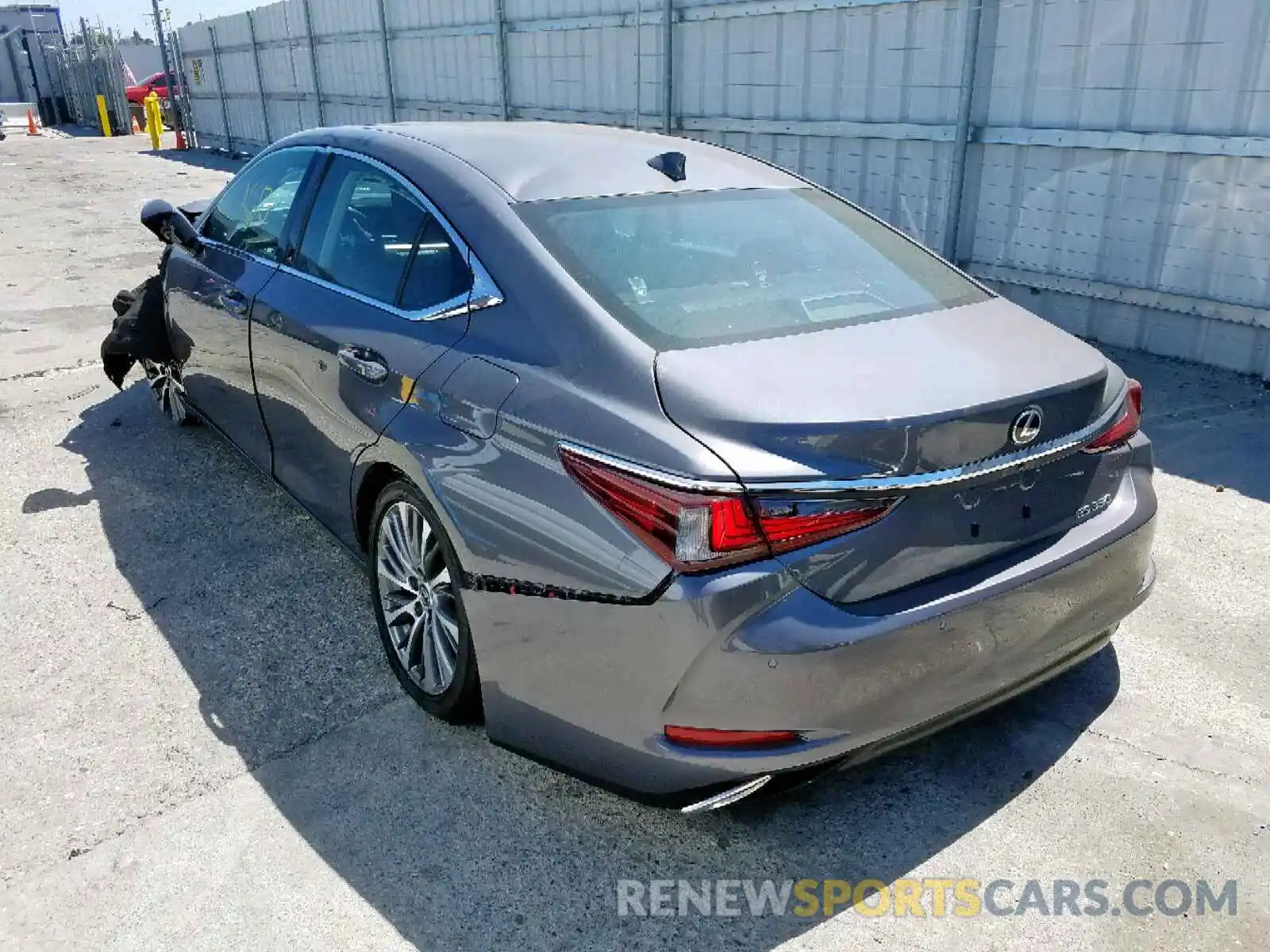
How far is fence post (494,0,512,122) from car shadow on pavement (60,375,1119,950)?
1017 centimetres

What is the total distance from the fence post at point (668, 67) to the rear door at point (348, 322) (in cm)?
653

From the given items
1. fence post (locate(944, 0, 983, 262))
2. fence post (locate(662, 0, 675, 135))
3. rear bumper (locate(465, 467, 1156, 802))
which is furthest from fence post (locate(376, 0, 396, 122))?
rear bumper (locate(465, 467, 1156, 802))

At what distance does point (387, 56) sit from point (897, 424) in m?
A: 15.4

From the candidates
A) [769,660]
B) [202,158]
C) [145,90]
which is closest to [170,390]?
[769,660]

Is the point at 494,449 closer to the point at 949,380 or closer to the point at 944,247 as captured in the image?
the point at 949,380

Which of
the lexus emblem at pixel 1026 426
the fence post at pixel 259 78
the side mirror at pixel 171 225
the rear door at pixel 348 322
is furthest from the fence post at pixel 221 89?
the lexus emblem at pixel 1026 426

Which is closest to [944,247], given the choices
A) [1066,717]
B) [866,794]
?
[1066,717]

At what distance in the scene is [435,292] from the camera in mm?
2820

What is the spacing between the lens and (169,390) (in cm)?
538

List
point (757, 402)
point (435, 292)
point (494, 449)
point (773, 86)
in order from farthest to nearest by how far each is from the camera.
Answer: point (773, 86) < point (435, 292) < point (494, 449) < point (757, 402)

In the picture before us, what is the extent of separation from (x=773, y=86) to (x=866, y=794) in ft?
23.6

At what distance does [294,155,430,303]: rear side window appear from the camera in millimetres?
3023

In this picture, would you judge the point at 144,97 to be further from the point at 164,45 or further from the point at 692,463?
the point at 692,463

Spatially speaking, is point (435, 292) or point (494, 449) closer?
point (494, 449)
